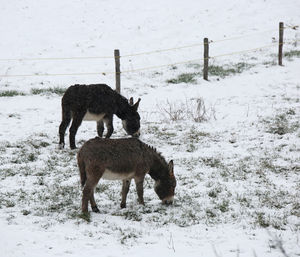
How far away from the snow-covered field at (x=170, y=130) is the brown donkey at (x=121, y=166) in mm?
280

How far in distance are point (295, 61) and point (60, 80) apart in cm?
1045

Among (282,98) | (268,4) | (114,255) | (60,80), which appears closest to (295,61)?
(282,98)

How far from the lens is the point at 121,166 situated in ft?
19.4

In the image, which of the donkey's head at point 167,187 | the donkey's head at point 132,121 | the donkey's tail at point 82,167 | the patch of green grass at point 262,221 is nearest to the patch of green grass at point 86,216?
the donkey's tail at point 82,167

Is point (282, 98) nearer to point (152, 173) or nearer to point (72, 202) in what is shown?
point (152, 173)

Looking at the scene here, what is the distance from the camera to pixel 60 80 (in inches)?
643

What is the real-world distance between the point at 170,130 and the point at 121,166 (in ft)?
17.1

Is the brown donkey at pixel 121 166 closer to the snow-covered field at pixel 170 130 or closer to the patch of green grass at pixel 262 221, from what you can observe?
the snow-covered field at pixel 170 130

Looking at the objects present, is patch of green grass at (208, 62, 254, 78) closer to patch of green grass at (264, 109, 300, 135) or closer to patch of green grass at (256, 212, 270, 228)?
patch of green grass at (264, 109, 300, 135)

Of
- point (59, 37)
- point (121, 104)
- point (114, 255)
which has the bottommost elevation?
point (114, 255)

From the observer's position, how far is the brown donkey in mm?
A: 5723

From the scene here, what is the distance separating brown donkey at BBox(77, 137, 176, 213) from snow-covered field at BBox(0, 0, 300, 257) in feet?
0.92

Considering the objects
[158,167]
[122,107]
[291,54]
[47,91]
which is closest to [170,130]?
[122,107]

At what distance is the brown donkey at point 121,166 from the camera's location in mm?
5723
